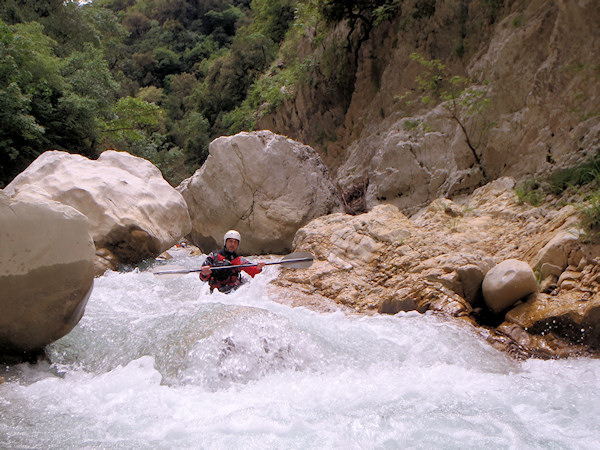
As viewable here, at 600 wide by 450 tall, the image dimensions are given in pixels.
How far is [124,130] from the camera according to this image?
580 inches

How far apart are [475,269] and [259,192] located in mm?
4972

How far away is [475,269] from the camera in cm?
457

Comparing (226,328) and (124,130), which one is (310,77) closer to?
(124,130)

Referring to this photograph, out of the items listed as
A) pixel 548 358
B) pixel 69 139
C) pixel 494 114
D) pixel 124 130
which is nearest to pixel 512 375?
pixel 548 358

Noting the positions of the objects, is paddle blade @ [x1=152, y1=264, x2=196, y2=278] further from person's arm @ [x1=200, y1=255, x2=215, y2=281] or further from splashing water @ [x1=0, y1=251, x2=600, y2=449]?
splashing water @ [x1=0, y1=251, x2=600, y2=449]

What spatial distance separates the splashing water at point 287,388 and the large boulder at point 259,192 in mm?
4151

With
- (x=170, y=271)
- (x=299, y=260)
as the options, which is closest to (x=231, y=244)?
(x=170, y=271)

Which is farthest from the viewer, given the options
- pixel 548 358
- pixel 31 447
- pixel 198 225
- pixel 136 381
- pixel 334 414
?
pixel 198 225

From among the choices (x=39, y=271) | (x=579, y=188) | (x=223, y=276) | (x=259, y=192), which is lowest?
(x=223, y=276)

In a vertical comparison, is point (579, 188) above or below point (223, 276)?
above

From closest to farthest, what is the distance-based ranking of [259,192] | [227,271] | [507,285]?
[507,285]
[227,271]
[259,192]

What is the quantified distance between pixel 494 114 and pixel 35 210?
6.30 metres

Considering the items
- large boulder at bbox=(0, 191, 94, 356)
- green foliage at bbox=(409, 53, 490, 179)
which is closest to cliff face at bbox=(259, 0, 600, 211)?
green foliage at bbox=(409, 53, 490, 179)

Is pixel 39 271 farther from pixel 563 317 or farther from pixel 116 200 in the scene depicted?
pixel 116 200
